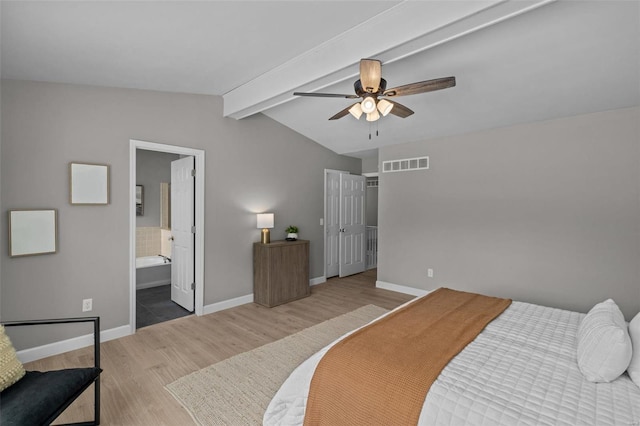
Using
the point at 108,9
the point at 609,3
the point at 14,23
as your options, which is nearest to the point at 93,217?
the point at 14,23

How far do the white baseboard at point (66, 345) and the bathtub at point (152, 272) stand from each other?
181cm

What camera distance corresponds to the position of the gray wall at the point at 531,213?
3.26m

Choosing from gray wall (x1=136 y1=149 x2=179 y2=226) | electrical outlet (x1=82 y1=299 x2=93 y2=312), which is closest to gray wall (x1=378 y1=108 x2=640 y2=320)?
electrical outlet (x1=82 y1=299 x2=93 y2=312)

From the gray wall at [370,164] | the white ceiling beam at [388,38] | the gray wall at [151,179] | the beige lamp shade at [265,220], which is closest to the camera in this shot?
the white ceiling beam at [388,38]

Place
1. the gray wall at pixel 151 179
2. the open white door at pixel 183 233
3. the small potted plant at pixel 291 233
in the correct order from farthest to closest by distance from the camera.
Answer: the gray wall at pixel 151 179
the small potted plant at pixel 291 233
the open white door at pixel 183 233

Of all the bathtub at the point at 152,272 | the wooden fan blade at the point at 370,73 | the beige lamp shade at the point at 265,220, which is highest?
the wooden fan blade at the point at 370,73

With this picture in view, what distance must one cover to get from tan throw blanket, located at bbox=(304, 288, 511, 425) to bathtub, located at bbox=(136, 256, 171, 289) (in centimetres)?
434

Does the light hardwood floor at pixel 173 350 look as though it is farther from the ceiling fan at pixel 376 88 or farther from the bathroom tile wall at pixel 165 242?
the ceiling fan at pixel 376 88

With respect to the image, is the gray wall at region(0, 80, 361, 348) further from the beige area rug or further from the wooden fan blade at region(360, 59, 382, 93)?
the wooden fan blade at region(360, 59, 382, 93)

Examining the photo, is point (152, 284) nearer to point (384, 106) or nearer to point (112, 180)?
point (112, 180)

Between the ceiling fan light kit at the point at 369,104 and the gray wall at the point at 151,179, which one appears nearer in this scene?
the ceiling fan light kit at the point at 369,104

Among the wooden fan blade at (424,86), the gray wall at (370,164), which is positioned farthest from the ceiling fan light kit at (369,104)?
the gray wall at (370,164)

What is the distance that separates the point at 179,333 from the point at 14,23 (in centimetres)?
292

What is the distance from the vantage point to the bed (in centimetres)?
123
